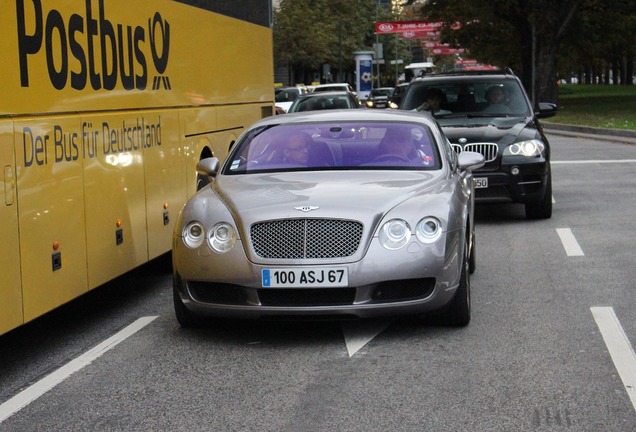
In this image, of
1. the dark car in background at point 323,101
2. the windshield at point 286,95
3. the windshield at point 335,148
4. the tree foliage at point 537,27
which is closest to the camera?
the windshield at point 335,148

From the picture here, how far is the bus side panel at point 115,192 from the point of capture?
7.79 m

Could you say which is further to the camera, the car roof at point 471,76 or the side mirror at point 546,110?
the side mirror at point 546,110

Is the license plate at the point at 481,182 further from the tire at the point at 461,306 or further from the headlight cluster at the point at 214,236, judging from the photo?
the headlight cluster at the point at 214,236

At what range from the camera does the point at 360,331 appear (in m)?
7.83

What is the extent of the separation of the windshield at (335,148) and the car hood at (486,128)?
4.96 meters

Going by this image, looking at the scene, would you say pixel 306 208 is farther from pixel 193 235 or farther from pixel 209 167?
pixel 209 167

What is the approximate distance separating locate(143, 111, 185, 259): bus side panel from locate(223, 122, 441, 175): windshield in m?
0.72

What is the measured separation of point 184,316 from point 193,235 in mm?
580

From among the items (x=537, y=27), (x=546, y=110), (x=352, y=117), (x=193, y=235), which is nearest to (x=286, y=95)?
(x=537, y=27)

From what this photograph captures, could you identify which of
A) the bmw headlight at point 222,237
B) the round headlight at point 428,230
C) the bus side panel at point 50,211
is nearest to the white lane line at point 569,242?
the round headlight at point 428,230

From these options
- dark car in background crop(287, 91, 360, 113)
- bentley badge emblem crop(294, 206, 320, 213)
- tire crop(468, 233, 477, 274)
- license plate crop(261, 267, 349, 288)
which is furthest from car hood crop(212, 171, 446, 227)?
dark car in background crop(287, 91, 360, 113)

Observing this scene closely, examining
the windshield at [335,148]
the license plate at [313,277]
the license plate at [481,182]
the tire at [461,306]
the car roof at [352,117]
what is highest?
the car roof at [352,117]

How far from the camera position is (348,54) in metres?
92.6

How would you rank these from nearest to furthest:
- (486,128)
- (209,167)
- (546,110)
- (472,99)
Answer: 1. (209,167)
2. (486,128)
3. (472,99)
4. (546,110)
